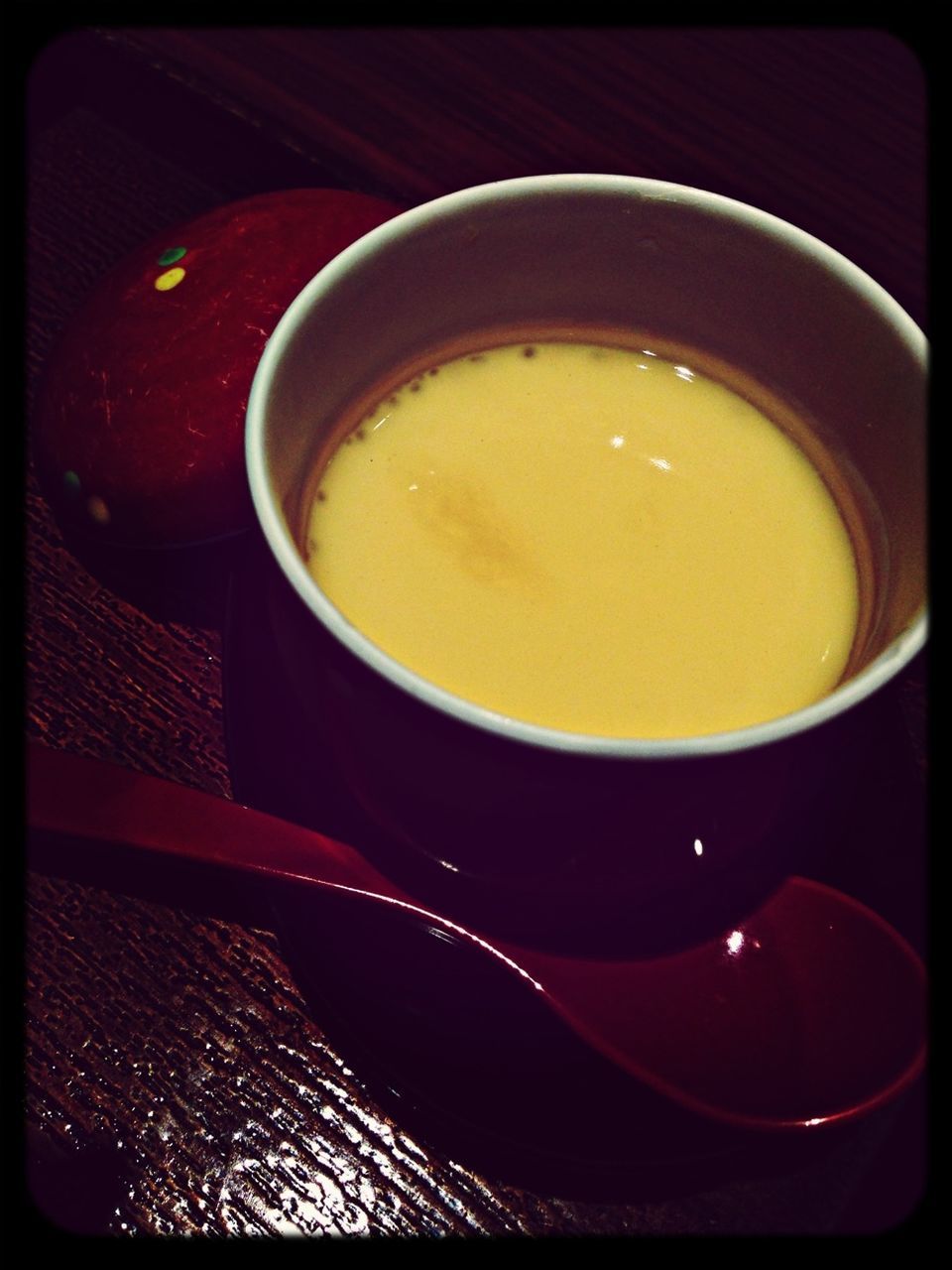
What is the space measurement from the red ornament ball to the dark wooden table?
52 mm

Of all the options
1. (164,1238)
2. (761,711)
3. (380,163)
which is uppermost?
(380,163)

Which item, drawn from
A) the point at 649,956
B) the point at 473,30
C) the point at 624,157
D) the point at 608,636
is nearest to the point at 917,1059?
the point at 649,956

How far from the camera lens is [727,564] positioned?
0.59 metres

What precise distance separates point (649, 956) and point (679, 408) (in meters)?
0.34

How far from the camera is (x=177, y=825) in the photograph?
1.79ft

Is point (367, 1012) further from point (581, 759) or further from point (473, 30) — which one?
point (473, 30)

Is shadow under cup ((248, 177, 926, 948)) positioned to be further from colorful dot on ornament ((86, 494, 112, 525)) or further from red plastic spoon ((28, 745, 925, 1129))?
colorful dot on ornament ((86, 494, 112, 525))

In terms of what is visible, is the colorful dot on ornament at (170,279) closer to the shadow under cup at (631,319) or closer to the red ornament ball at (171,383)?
the red ornament ball at (171,383)

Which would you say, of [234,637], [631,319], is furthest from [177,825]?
[631,319]

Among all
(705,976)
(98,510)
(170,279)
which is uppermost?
(170,279)

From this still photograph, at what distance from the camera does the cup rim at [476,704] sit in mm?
392

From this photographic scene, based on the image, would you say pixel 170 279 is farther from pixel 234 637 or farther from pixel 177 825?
pixel 177 825

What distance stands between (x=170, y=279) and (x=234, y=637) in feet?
0.76

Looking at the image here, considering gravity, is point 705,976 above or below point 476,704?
below
